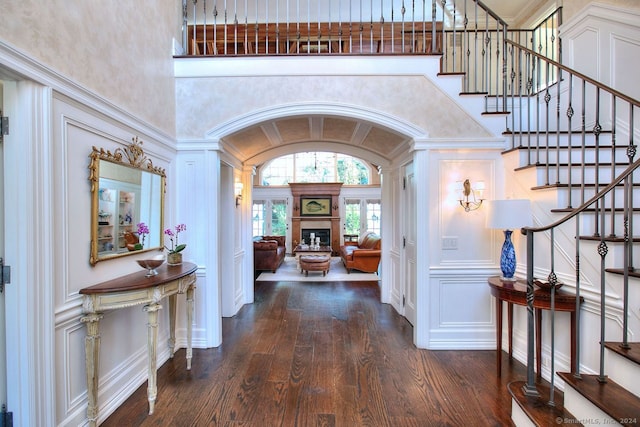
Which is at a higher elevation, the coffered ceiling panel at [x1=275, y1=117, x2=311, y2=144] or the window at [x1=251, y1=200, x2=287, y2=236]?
the coffered ceiling panel at [x1=275, y1=117, x2=311, y2=144]

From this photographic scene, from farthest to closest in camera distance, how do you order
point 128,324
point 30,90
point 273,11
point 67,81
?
point 273,11
point 128,324
point 67,81
point 30,90

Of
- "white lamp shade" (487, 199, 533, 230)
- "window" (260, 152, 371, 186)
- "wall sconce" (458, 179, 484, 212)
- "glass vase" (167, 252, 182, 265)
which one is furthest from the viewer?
"window" (260, 152, 371, 186)

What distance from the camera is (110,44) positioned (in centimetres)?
223

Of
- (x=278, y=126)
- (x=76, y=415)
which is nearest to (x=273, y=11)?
(x=278, y=126)

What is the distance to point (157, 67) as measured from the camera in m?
2.90

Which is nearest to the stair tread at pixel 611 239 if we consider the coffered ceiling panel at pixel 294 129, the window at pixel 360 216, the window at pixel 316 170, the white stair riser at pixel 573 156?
the white stair riser at pixel 573 156

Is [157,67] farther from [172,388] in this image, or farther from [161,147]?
[172,388]

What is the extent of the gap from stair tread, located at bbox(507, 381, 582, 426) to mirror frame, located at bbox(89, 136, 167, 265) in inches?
116

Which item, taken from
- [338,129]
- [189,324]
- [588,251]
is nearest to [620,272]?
[588,251]

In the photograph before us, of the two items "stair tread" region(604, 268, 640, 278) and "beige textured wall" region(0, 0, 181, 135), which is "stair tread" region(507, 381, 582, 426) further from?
"beige textured wall" region(0, 0, 181, 135)

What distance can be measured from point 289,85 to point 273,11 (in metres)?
3.05

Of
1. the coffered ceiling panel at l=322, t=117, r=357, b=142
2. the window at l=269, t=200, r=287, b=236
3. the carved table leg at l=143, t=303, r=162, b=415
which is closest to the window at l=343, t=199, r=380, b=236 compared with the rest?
the window at l=269, t=200, r=287, b=236

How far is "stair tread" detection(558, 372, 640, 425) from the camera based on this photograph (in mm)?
1455

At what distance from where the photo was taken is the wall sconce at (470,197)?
3.17 metres
